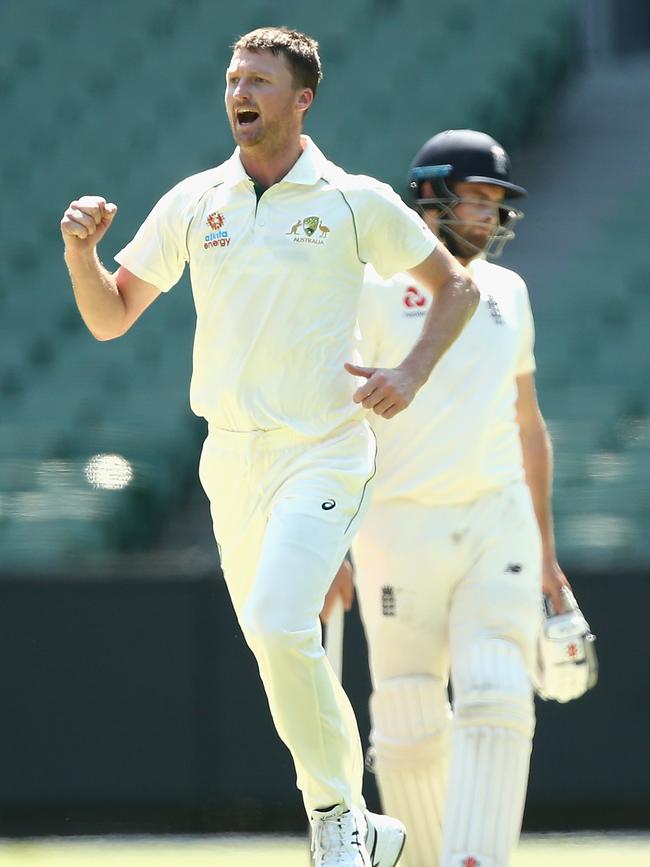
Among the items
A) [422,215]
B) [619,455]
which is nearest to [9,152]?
[619,455]

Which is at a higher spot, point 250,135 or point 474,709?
point 250,135

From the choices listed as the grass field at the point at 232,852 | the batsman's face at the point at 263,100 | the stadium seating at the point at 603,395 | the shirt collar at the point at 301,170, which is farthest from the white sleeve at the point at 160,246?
the stadium seating at the point at 603,395

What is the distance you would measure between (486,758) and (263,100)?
1.73 meters

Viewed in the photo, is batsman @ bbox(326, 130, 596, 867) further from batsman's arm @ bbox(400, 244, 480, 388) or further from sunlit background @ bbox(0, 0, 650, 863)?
sunlit background @ bbox(0, 0, 650, 863)

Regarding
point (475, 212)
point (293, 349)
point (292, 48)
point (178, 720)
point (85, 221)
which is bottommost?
point (178, 720)

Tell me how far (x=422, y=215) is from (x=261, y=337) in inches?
39.8

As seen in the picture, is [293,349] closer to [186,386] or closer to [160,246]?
[160,246]

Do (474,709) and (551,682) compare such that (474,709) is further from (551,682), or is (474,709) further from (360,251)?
(360,251)

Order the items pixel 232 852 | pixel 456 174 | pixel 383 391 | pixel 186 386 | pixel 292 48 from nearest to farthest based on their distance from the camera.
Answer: pixel 383 391 → pixel 292 48 → pixel 456 174 → pixel 232 852 → pixel 186 386

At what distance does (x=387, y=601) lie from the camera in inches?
180

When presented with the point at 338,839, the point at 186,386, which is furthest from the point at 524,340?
the point at 186,386

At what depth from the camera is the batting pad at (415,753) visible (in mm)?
4531

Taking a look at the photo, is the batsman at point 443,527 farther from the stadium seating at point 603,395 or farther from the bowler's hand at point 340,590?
the stadium seating at point 603,395

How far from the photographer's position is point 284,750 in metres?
6.21
